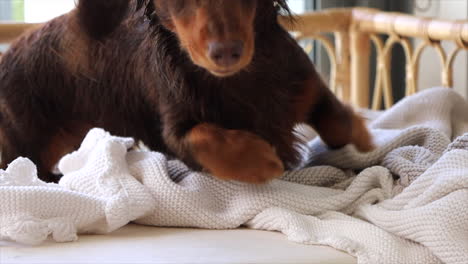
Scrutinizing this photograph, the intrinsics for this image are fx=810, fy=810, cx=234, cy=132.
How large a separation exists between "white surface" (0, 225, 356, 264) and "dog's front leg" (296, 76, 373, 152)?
305 mm

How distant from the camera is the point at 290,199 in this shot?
126cm

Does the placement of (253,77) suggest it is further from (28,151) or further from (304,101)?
(28,151)

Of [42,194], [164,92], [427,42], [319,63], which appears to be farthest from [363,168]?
[319,63]

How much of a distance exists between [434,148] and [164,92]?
49 cm

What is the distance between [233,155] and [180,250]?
6.6 inches

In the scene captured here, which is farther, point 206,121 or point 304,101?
point 304,101

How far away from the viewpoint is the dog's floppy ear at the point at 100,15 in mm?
1487

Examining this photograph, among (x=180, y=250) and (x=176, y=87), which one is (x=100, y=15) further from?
(x=180, y=250)

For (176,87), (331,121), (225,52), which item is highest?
(225,52)

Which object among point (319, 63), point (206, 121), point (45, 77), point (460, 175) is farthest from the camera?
point (319, 63)

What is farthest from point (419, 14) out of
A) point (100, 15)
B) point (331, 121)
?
point (100, 15)

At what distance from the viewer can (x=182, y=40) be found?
4.03 feet

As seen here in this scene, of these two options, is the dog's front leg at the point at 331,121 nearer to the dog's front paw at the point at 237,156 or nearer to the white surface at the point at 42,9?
the dog's front paw at the point at 237,156

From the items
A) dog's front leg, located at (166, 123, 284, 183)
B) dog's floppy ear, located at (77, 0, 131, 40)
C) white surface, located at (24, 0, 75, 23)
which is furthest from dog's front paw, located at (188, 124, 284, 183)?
white surface, located at (24, 0, 75, 23)
